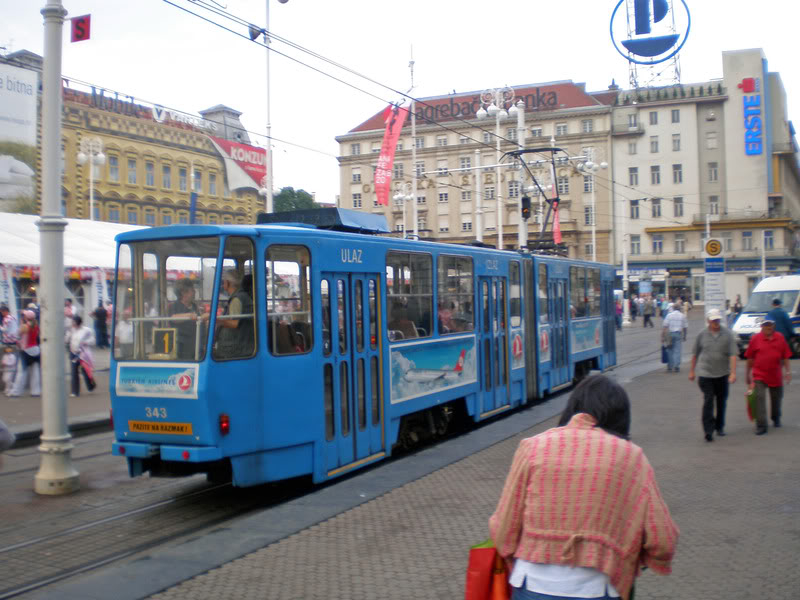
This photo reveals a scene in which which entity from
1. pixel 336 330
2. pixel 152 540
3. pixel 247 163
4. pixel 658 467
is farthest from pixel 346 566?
pixel 247 163

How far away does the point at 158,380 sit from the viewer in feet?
25.4

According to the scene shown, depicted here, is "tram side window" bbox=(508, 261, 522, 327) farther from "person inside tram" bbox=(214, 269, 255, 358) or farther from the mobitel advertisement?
the mobitel advertisement

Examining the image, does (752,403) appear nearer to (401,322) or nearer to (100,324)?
(401,322)

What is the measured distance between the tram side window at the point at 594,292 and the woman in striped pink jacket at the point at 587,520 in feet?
54.8

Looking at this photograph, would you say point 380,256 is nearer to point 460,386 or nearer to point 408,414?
point 408,414

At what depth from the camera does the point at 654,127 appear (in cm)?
7294

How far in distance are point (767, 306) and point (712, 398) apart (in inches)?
669

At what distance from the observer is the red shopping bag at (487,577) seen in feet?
9.24

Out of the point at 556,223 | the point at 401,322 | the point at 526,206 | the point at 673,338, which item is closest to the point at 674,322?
the point at 673,338

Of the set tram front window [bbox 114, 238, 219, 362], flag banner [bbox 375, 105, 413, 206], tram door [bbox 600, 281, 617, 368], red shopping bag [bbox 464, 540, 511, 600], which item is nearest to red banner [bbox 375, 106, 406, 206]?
flag banner [bbox 375, 105, 413, 206]

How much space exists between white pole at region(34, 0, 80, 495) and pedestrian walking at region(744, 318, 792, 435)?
8.66m

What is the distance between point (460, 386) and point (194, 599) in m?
7.27

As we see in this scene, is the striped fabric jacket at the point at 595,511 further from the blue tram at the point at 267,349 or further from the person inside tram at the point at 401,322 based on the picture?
the person inside tram at the point at 401,322

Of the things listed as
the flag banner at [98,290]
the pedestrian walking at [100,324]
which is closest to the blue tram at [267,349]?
the pedestrian walking at [100,324]
